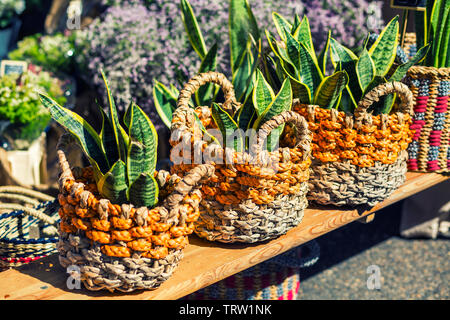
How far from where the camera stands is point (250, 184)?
1490mm

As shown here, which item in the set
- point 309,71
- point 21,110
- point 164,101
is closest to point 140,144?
point 164,101

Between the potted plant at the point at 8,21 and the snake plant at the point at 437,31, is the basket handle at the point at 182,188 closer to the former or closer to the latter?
the snake plant at the point at 437,31

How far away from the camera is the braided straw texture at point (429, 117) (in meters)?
2.07

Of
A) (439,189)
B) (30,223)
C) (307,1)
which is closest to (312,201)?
(30,223)

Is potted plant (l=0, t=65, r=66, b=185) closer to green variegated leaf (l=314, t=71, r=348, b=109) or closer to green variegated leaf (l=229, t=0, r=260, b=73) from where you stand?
green variegated leaf (l=229, t=0, r=260, b=73)

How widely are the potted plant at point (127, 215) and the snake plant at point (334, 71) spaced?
634 mm

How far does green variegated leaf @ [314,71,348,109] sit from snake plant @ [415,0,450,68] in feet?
1.97

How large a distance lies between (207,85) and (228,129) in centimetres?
40

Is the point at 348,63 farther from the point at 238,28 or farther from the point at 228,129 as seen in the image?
the point at 228,129

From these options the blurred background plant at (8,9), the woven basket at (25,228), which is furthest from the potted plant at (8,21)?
the woven basket at (25,228)

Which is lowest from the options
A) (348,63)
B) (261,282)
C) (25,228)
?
(261,282)

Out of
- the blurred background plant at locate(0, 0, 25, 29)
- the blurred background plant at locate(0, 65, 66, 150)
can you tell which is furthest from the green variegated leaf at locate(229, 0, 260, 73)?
the blurred background plant at locate(0, 0, 25, 29)

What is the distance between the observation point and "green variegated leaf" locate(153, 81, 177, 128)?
1860 millimetres
